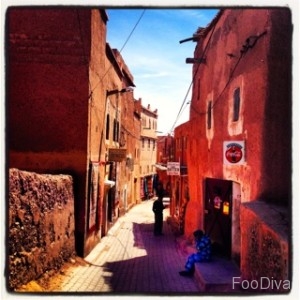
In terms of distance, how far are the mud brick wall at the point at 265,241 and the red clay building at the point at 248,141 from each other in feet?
0.05

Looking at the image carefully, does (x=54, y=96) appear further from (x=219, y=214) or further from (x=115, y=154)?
(x=219, y=214)

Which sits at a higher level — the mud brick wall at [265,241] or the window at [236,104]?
the window at [236,104]

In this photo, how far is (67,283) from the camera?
8.44 metres

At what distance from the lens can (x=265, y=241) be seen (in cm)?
563

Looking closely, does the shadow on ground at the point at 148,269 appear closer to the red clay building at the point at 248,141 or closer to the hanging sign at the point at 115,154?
the red clay building at the point at 248,141

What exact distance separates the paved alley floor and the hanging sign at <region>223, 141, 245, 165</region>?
3127 mm

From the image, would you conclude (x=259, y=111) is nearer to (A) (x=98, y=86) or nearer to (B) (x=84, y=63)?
(B) (x=84, y=63)

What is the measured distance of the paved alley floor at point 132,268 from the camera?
8461 mm

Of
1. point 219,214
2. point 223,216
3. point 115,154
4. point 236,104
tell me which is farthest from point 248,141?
point 115,154

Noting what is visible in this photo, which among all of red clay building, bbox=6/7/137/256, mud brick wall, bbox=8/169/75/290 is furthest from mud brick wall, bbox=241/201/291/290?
red clay building, bbox=6/7/137/256

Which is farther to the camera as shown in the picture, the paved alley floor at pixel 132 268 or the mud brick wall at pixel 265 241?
the paved alley floor at pixel 132 268

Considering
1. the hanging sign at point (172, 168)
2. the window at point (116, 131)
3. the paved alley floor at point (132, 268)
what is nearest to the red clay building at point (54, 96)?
the paved alley floor at point (132, 268)

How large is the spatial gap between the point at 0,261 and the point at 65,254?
423cm
